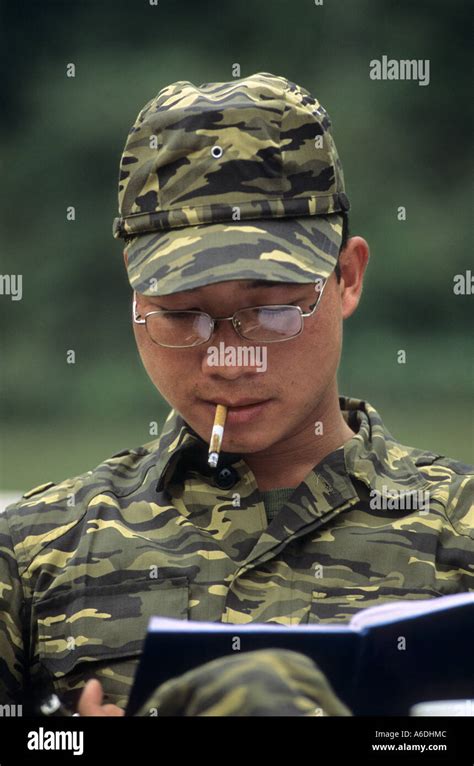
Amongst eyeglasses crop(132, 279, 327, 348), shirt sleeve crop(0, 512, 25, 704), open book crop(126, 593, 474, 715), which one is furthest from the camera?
shirt sleeve crop(0, 512, 25, 704)

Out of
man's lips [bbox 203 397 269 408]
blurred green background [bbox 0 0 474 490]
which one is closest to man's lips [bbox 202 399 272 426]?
man's lips [bbox 203 397 269 408]

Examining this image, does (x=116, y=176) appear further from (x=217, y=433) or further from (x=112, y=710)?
(x=112, y=710)

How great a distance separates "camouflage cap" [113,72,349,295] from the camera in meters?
1.77

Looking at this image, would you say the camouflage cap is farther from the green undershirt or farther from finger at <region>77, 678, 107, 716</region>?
finger at <region>77, 678, 107, 716</region>

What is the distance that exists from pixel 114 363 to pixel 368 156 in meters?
1.28

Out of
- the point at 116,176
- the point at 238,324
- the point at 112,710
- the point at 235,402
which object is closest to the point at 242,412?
the point at 235,402

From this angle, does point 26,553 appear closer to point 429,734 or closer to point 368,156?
point 429,734

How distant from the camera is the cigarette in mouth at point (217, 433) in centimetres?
173

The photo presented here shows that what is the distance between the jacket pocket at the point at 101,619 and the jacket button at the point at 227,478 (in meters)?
0.16

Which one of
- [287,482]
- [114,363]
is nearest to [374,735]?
[287,482]

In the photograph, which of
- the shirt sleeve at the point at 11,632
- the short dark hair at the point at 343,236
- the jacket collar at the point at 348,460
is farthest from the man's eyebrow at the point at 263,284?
the shirt sleeve at the point at 11,632

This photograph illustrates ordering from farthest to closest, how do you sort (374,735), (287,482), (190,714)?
1. (287,482)
2. (374,735)
3. (190,714)

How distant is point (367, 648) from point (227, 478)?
542mm

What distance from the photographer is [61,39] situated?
546 cm
